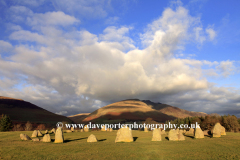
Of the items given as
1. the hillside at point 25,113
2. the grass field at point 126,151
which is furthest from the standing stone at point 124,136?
the hillside at point 25,113

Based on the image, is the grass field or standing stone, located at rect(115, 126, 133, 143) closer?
the grass field

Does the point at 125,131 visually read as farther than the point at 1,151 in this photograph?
Yes

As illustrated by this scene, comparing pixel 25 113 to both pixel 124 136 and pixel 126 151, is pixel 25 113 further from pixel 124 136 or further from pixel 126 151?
pixel 126 151

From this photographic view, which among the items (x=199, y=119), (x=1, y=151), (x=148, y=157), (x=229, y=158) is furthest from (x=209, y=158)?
(x=199, y=119)

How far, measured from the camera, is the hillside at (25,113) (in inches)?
5338

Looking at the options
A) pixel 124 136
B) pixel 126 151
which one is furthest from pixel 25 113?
pixel 126 151

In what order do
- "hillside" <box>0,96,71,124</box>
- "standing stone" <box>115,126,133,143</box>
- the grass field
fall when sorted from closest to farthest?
the grass field < "standing stone" <box>115,126,133,143</box> < "hillside" <box>0,96,71,124</box>

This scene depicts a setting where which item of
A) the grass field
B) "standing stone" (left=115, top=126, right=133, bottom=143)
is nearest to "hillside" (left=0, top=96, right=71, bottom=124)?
"standing stone" (left=115, top=126, right=133, bottom=143)

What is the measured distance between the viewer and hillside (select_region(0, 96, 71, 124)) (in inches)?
5338

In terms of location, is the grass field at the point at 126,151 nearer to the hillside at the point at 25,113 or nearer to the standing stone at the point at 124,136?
the standing stone at the point at 124,136

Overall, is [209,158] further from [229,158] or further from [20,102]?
[20,102]

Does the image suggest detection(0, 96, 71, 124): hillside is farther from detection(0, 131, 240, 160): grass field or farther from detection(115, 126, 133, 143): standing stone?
detection(0, 131, 240, 160): grass field

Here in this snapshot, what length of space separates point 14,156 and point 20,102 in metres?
210

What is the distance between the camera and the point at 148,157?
1761cm
